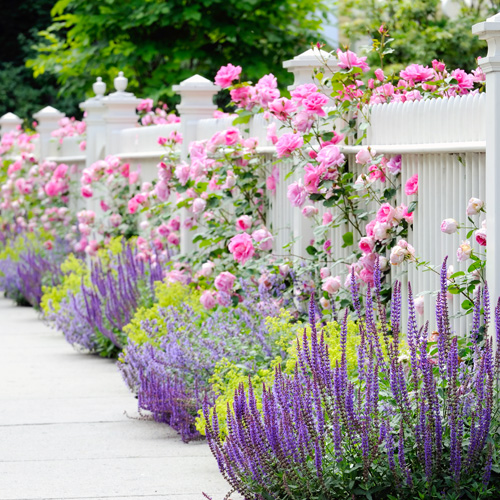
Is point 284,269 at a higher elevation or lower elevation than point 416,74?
lower

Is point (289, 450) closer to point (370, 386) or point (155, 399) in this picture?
point (370, 386)

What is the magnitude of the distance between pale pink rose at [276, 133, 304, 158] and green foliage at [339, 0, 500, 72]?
10482mm

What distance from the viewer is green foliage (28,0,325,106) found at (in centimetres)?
1452

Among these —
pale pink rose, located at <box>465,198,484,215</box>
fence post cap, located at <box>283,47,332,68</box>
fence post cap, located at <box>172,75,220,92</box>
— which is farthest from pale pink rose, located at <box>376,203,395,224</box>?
fence post cap, located at <box>172,75,220,92</box>

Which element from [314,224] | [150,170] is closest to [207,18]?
[150,170]

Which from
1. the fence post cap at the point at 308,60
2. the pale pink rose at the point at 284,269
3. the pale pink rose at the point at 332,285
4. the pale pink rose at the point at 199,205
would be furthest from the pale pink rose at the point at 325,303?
the pale pink rose at the point at 199,205

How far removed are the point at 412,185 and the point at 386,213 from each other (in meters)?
0.19

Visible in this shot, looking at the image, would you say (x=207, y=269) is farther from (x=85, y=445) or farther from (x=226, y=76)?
(x=85, y=445)

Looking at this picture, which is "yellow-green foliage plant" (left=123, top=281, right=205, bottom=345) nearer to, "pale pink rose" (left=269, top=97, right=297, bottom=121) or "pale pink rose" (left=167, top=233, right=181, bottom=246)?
"pale pink rose" (left=167, top=233, right=181, bottom=246)

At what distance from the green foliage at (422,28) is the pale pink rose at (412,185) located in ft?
36.9

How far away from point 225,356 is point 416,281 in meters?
1.03

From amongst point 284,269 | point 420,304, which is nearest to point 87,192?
point 284,269

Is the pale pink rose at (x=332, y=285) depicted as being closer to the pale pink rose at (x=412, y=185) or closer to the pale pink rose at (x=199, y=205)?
the pale pink rose at (x=412, y=185)

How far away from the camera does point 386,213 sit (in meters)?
5.23
